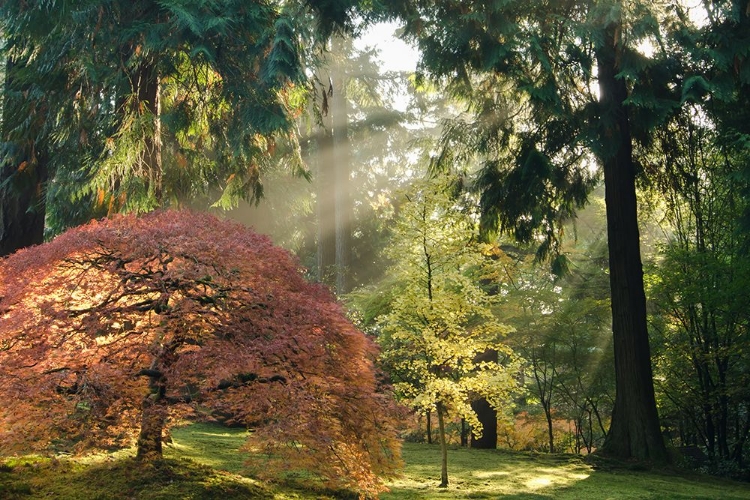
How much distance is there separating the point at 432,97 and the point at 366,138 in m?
2.50

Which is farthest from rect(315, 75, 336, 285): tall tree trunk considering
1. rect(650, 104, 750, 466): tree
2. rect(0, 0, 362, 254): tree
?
rect(0, 0, 362, 254): tree

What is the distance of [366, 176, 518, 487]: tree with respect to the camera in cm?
786

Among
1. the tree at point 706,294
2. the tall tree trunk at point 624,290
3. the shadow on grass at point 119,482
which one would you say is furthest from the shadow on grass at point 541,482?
the shadow on grass at point 119,482

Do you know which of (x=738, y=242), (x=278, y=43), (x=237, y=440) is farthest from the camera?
(x=738, y=242)

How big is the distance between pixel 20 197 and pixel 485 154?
7.94 m

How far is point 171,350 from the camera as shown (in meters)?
4.80

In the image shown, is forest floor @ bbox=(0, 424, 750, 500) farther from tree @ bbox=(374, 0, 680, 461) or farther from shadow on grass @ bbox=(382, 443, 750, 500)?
tree @ bbox=(374, 0, 680, 461)

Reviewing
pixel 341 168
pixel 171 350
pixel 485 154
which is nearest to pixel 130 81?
pixel 171 350

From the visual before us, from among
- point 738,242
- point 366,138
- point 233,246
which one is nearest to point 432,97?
point 366,138

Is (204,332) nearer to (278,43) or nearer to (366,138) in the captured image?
(278,43)

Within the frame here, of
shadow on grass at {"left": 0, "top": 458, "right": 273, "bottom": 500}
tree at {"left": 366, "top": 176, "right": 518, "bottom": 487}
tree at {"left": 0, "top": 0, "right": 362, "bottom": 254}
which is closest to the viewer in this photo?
shadow on grass at {"left": 0, "top": 458, "right": 273, "bottom": 500}

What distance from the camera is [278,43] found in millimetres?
7371

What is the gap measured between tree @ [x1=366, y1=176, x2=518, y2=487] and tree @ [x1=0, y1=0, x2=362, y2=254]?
87.3 inches

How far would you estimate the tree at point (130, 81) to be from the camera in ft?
24.0
